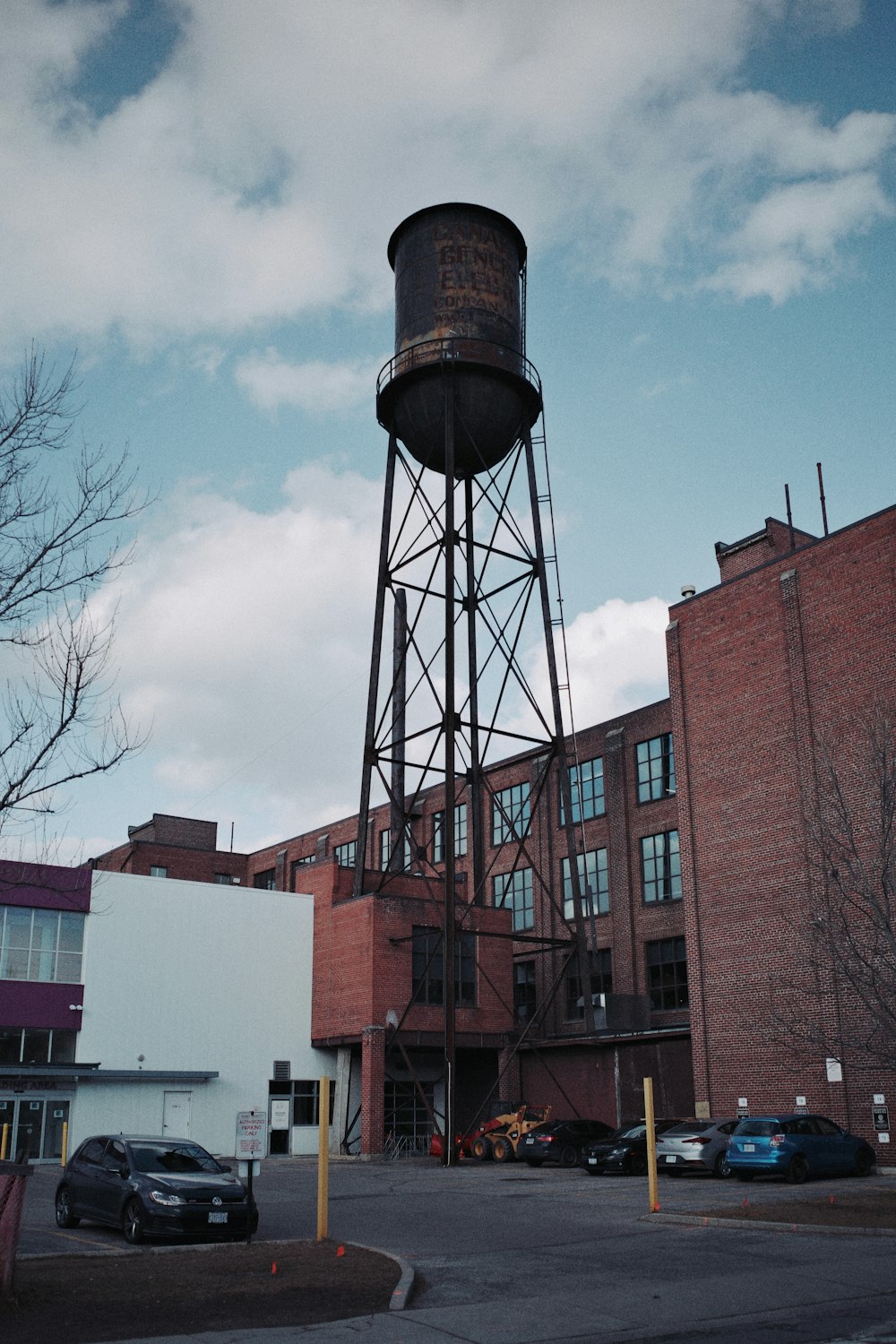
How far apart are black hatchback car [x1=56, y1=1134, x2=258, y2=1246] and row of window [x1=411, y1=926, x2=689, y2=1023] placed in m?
20.2

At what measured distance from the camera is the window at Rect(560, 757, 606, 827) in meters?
45.2

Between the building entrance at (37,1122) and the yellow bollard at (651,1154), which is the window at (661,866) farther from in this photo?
the yellow bollard at (651,1154)

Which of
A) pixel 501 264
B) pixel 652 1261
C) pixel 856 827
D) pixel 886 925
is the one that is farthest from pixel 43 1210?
pixel 501 264

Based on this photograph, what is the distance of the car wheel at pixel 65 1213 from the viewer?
17328 mm

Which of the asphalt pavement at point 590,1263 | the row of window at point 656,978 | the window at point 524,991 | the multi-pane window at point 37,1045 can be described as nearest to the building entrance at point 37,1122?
the multi-pane window at point 37,1045

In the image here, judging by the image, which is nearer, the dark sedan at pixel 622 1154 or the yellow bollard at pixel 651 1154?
the yellow bollard at pixel 651 1154

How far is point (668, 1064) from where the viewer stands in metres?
34.8

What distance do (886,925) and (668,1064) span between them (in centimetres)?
1858

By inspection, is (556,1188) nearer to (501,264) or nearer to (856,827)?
(856,827)

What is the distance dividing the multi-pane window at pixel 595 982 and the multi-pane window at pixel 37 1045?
16947 mm

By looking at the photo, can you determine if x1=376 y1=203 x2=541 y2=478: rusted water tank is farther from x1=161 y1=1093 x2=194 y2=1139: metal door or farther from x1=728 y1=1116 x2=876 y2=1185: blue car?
x1=161 y1=1093 x2=194 y2=1139: metal door

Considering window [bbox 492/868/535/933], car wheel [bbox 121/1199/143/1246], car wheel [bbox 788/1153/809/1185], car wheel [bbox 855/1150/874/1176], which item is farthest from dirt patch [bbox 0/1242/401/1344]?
window [bbox 492/868/535/933]

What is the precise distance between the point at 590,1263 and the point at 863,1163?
14978mm

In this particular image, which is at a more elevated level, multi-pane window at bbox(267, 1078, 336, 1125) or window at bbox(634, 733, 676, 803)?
window at bbox(634, 733, 676, 803)
